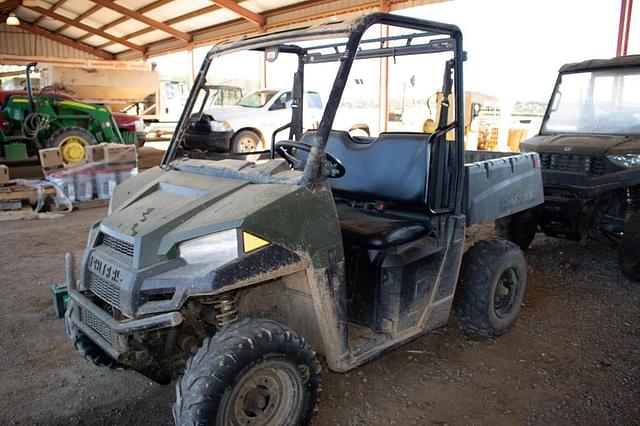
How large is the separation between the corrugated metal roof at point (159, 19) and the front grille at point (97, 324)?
11.3 meters

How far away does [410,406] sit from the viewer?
110 inches

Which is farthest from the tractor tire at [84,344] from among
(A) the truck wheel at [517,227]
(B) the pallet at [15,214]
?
(B) the pallet at [15,214]

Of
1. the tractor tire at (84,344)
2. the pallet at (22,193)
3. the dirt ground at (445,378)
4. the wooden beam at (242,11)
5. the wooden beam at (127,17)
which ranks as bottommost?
the dirt ground at (445,378)

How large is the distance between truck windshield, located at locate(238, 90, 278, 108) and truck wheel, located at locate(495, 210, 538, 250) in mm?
7861

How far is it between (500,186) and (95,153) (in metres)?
6.50

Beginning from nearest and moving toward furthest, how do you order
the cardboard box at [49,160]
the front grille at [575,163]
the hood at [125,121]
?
the front grille at [575,163] → the cardboard box at [49,160] → the hood at [125,121]

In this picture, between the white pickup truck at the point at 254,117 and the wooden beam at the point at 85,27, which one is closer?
the white pickup truck at the point at 254,117

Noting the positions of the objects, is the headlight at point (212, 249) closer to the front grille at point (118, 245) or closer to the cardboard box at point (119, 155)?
the front grille at point (118, 245)

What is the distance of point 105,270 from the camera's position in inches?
90.4

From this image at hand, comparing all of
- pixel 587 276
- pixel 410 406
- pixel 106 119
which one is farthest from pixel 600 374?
pixel 106 119

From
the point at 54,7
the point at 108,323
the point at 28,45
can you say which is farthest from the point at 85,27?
the point at 108,323

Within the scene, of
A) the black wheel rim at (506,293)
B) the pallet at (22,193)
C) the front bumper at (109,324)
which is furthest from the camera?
the pallet at (22,193)

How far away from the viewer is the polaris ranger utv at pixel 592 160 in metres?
4.66

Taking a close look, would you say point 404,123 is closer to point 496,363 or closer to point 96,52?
point 496,363
